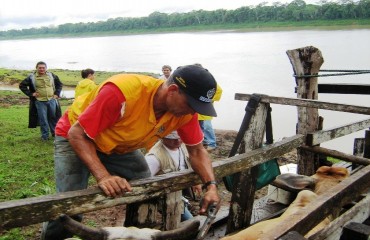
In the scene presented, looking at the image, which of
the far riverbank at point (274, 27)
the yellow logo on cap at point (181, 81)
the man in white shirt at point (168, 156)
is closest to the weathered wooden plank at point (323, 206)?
the yellow logo on cap at point (181, 81)

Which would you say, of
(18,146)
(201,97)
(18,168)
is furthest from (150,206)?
(18,146)

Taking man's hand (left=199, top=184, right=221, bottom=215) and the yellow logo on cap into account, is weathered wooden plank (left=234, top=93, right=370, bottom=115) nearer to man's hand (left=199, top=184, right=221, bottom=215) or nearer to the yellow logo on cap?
man's hand (left=199, top=184, right=221, bottom=215)

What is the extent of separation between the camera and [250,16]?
257ft

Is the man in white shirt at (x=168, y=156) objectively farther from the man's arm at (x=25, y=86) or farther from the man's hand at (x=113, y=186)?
the man's arm at (x=25, y=86)

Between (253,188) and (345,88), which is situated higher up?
(345,88)

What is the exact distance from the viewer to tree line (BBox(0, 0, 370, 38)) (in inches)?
2457

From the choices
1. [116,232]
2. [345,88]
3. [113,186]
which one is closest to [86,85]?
[345,88]

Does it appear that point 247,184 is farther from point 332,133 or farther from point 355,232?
point 355,232

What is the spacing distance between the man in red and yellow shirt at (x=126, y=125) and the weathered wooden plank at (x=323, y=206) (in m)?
0.71

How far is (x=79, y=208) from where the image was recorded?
214 cm

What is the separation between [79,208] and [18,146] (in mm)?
7244

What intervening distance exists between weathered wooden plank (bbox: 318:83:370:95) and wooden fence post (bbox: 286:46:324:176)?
2.64ft

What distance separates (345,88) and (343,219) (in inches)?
140

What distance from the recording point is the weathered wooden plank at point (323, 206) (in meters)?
2.14
